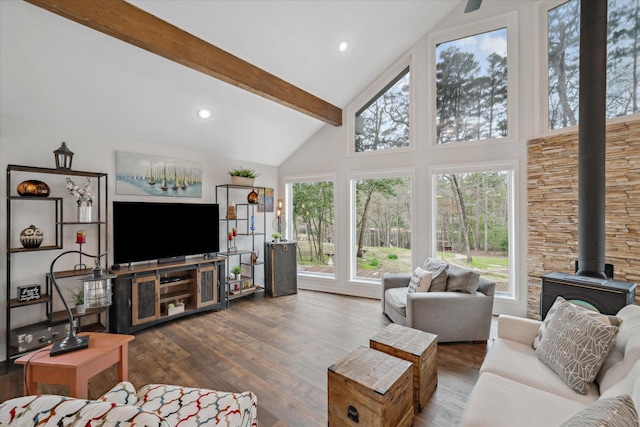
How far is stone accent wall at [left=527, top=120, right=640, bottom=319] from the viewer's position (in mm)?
3141

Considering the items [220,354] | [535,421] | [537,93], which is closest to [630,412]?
[535,421]

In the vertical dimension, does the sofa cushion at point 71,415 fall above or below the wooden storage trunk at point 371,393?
above

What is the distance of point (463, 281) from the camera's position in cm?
331

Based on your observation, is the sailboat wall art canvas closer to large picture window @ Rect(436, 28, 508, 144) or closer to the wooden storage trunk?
the wooden storage trunk

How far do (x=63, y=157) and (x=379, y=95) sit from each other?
4468 millimetres

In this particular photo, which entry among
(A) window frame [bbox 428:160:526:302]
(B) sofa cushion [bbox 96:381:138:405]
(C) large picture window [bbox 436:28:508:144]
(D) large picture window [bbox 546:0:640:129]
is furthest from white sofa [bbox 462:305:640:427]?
(C) large picture window [bbox 436:28:508:144]

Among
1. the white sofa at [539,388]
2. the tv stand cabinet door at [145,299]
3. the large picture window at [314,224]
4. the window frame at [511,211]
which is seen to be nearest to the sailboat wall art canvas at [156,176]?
the tv stand cabinet door at [145,299]

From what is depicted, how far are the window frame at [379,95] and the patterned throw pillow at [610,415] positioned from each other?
399 cm

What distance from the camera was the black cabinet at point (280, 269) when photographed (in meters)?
5.06

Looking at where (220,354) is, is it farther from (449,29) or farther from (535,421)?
(449,29)

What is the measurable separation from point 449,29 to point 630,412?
489 cm

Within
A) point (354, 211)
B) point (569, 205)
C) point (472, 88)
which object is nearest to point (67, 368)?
point (354, 211)

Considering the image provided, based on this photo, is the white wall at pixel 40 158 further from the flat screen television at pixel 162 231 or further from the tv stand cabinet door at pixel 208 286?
the tv stand cabinet door at pixel 208 286

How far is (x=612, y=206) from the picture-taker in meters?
3.25
